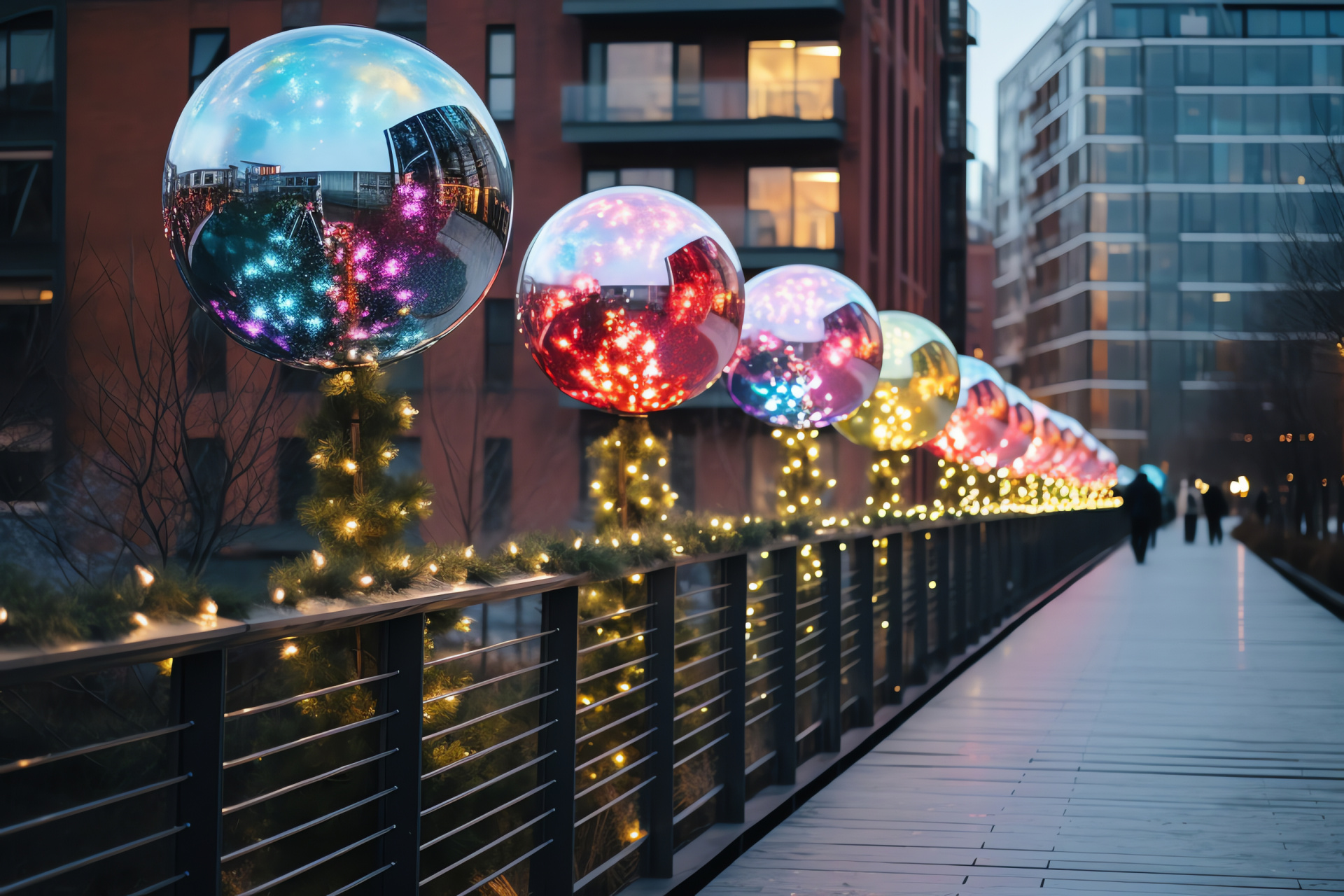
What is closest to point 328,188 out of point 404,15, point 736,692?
point 736,692

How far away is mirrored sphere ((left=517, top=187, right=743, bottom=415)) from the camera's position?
20.8ft

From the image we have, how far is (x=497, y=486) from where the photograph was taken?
3541 centimetres

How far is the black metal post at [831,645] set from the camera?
8.24 m

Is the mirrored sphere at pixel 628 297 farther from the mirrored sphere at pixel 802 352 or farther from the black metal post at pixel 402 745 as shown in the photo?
the black metal post at pixel 402 745

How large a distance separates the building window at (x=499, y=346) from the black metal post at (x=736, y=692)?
96.0 feet

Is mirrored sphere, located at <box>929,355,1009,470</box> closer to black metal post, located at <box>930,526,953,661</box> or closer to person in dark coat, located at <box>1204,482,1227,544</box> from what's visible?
black metal post, located at <box>930,526,953,661</box>

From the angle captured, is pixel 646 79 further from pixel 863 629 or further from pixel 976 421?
pixel 863 629

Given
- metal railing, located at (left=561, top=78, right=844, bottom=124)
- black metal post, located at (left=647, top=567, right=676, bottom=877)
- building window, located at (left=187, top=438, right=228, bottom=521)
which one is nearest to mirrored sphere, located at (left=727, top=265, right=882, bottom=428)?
black metal post, located at (left=647, top=567, right=676, bottom=877)

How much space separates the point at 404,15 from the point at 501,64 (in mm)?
2447

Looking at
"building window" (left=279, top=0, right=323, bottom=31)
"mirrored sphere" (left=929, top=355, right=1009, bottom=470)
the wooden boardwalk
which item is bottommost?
the wooden boardwalk

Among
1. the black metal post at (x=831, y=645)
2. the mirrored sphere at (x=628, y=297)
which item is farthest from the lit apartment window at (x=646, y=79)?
the mirrored sphere at (x=628, y=297)

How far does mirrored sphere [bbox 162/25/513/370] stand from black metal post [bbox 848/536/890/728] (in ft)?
17.4

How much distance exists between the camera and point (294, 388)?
31.5 meters

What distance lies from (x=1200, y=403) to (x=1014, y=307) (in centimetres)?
2034
